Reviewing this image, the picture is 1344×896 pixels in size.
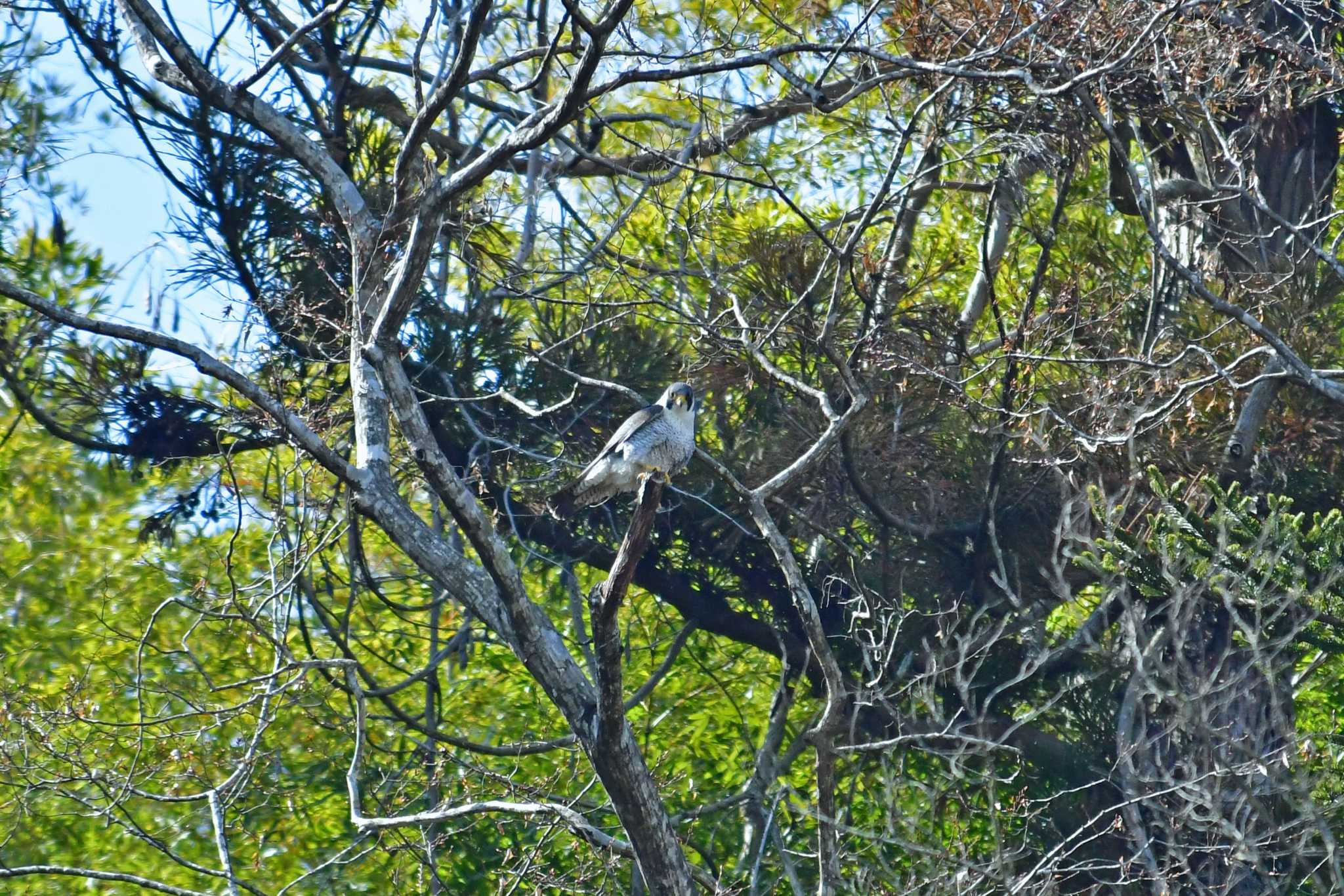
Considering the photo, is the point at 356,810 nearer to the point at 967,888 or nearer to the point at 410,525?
the point at 410,525

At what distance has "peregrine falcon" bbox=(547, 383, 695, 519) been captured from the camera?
20.3 ft

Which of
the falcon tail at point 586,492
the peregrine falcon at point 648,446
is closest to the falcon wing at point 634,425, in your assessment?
the peregrine falcon at point 648,446

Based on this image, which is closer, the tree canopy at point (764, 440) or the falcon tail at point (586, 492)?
the tree canopy at point (764, 440)

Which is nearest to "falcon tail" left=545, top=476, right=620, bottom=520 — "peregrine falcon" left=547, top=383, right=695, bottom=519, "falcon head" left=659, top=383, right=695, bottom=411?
"peregrine falcon" left=547, top=383, right=695, bottom=519

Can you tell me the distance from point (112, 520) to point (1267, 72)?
843 cm

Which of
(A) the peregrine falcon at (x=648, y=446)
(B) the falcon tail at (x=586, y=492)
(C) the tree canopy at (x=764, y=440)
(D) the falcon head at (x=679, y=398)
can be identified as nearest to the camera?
(C) the tree canopy at (x=764, y=440)

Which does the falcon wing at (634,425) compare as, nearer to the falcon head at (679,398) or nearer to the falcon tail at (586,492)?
the falcon head at (679,398)

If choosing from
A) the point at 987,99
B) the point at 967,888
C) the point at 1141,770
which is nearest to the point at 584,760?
the point at 1141,770

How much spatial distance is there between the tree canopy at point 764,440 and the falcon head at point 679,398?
265 millimetres

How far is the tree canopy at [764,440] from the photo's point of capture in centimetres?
524

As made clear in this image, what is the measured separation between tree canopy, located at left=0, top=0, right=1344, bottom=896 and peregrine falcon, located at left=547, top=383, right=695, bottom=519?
0.31 m

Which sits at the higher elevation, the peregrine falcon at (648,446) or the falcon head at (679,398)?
the falcon head at (679,398)

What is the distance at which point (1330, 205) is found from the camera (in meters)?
7.59

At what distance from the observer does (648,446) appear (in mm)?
6180
